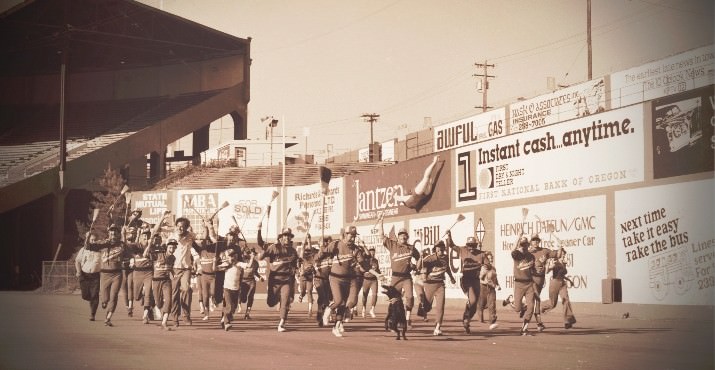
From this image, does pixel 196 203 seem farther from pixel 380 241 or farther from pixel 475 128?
pixel 380 241

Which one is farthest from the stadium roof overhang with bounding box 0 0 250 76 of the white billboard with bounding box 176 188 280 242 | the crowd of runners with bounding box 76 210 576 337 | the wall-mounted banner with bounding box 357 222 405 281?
the crowd of runners with bounding box 76 210 576 337

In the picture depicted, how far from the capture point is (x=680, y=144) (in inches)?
1047

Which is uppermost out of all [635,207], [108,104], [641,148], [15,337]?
[108,104]

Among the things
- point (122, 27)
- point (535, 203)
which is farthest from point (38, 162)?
point (535, 203)

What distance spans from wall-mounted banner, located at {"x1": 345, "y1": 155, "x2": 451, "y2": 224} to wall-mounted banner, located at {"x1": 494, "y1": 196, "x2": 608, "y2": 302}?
6489mm

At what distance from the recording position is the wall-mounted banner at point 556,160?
28.7m

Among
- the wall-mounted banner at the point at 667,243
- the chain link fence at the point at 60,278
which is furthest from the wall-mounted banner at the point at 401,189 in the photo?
the chain link fence at the point at 60,278

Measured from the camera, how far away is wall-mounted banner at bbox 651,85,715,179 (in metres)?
25.7

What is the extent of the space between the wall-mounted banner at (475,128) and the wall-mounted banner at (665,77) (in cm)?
943

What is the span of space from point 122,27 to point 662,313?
138 ft

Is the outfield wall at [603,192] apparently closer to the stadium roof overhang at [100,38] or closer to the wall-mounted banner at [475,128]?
the wall-mounted banner at [475,128]

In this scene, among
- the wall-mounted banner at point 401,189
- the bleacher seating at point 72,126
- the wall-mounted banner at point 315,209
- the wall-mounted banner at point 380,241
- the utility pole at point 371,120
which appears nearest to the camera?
the wall-mounted banner at point 401,189

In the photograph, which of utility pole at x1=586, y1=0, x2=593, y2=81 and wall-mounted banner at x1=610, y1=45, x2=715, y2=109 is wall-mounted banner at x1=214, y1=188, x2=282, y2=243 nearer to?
utility pole at x1=586, y1=0, x2=593, y2=81

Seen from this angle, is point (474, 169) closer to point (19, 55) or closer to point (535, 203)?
point (535, 203)
